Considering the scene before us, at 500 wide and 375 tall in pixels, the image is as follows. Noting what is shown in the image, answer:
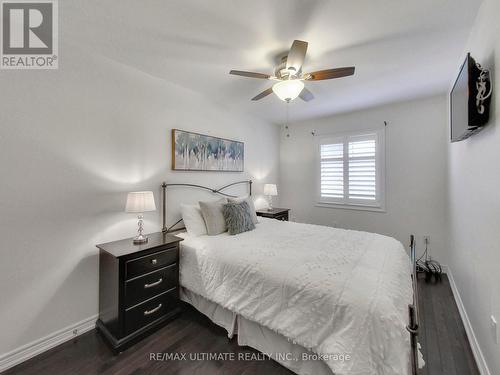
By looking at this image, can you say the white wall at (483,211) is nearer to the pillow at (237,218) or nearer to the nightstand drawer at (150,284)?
the pillow at (237,218)

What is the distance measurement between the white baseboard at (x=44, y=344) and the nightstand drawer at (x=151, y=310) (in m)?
0.56

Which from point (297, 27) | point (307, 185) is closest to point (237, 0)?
point (297, 27)

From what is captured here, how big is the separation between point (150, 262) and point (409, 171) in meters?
3.93

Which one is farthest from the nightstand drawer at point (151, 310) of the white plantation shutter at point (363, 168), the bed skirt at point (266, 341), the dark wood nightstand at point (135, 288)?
the white plantation shutter at point (363, 168)

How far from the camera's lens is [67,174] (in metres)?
1.97

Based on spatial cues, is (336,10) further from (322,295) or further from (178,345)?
(178,345)

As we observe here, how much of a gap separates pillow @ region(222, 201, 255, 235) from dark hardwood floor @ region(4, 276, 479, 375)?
993mm

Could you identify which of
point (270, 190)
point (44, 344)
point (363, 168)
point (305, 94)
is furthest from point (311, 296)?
point (363, 168)

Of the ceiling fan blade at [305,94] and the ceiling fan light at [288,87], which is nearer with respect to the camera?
the ceiling fan light at [288,87]

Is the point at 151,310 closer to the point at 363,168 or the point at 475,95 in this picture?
the point at 475,95

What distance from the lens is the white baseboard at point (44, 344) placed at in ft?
5.46

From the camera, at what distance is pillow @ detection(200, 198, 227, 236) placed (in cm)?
257

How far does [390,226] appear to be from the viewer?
3664mm

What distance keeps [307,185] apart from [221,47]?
3228 millimetres
